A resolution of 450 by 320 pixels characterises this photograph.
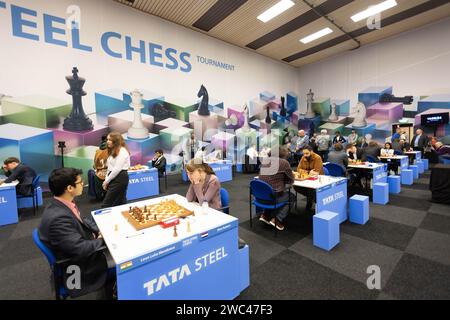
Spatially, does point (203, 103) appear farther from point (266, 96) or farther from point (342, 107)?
point (342, 107)

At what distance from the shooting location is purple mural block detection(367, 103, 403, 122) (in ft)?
30.1

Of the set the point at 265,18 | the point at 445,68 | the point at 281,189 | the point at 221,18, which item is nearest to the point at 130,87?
the point at 221,18

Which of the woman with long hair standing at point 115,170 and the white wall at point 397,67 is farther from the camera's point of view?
the white wall at point 397,67

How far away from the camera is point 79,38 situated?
5.95 metres

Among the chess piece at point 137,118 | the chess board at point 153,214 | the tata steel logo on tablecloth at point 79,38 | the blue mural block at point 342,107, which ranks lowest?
the chess board at point 153,214

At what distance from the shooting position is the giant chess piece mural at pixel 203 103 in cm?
852

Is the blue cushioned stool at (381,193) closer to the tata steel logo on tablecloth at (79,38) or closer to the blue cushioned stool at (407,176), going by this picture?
the blue cushioned stool at (407,176)

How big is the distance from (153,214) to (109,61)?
242 inches

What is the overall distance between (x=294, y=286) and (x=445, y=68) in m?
10.4

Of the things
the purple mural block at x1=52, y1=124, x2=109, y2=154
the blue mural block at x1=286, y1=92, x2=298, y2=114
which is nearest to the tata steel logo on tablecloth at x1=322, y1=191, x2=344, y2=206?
the purple mural block at x1=52, y1=124, x2=109, y2=154

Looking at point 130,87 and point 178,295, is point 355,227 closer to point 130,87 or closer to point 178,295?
point 178,295

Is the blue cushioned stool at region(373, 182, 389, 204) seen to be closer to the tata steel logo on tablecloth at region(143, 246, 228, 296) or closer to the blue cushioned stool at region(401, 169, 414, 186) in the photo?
the blue cushioned stool at region(401, 169, 414, 186)

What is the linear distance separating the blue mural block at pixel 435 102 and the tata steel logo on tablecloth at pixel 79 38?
8.95m

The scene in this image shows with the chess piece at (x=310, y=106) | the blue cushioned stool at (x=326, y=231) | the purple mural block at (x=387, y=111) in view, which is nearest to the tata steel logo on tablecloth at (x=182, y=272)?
the blue cushioned stool at (x=326, y=231)
